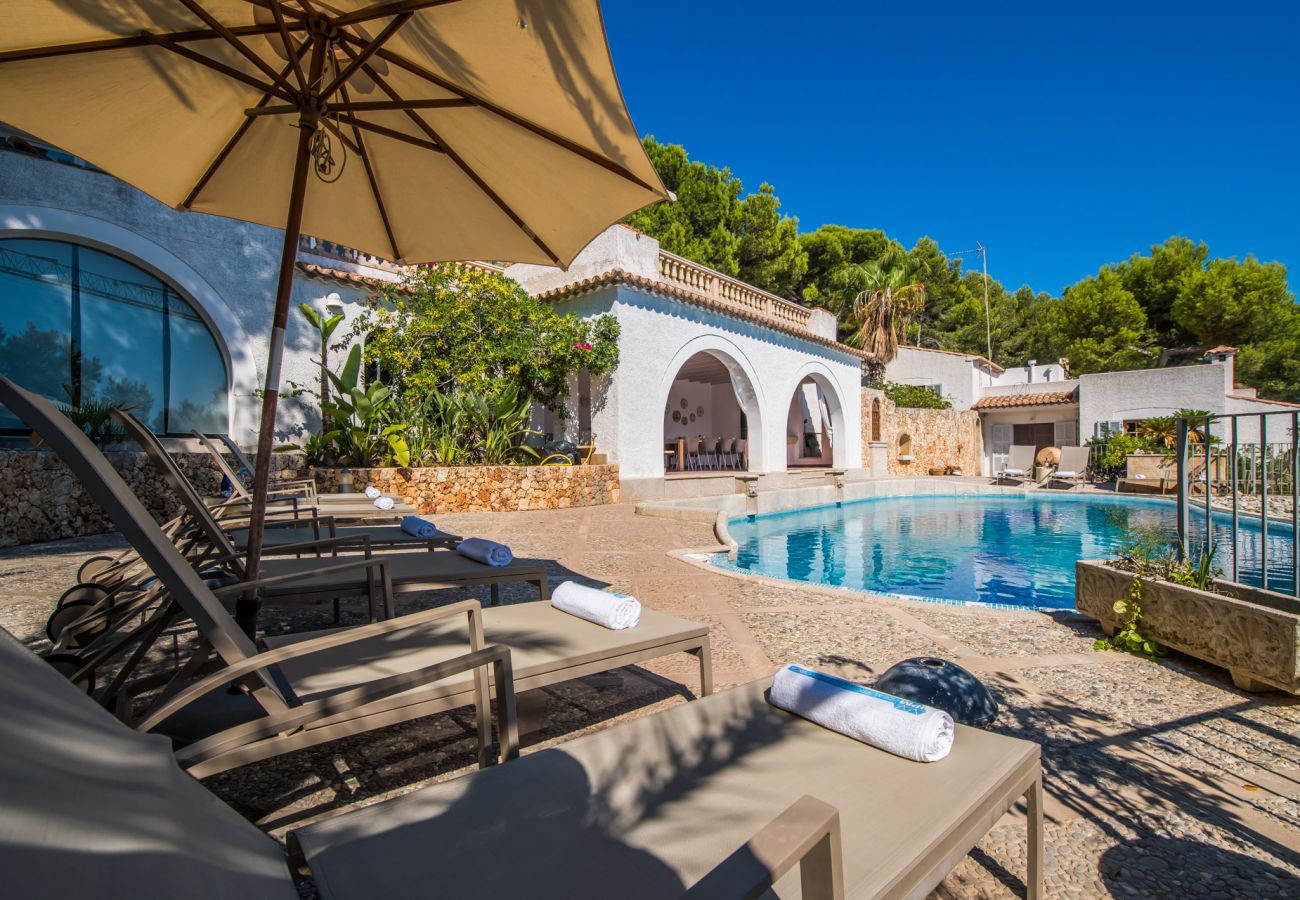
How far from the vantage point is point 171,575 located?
1620 millimetres

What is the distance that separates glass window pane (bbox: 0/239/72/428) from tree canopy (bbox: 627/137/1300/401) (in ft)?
53.0

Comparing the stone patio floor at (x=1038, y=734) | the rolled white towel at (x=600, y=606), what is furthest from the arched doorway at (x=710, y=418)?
the rolled white towel at (x=600, y=606)

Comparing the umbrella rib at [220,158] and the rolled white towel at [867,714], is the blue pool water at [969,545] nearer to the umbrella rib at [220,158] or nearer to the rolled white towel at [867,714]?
the rolled white towel at [867,714]

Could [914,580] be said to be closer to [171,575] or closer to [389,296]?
[171,575]

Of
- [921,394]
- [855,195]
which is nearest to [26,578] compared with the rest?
[921,394]

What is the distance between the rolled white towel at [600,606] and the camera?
268 cm

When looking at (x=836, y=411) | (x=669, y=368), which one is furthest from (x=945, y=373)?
(x=669, y=368)

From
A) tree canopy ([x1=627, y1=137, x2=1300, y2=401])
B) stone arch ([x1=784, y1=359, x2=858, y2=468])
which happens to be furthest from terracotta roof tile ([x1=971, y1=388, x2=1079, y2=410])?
stone arch ([x1=784, y1=359, x2=858, y2=468])

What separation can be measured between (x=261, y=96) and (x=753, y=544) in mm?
8263

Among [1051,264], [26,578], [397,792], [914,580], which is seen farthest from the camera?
[1051,264]

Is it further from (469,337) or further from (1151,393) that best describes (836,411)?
(469,337)

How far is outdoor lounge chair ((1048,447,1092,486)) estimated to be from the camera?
742 inches

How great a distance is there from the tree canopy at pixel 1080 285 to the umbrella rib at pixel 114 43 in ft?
65.6

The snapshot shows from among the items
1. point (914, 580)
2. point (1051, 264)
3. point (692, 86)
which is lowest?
point (914, 580)
